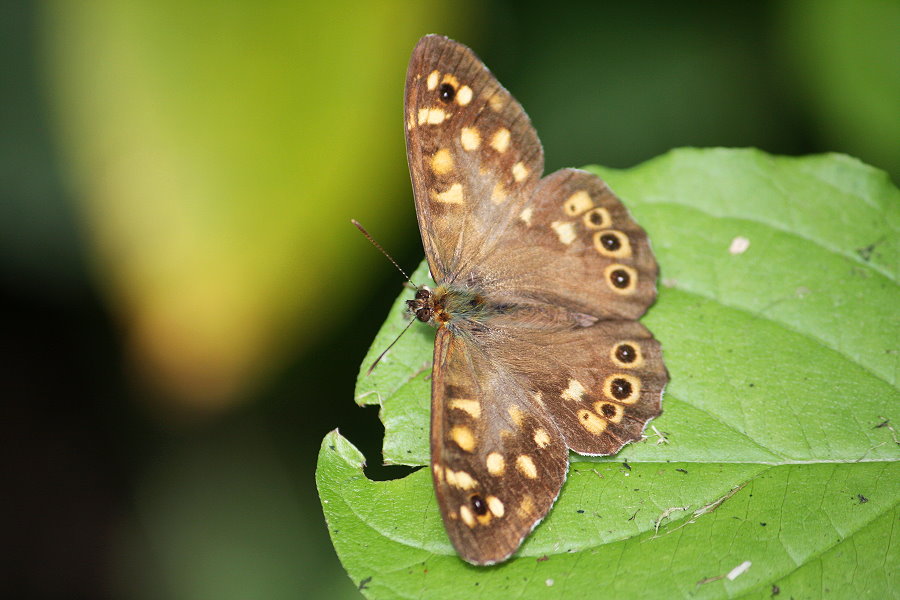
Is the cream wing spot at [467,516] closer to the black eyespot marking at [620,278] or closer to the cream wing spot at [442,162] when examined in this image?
the black eyespot marking at [620,278]

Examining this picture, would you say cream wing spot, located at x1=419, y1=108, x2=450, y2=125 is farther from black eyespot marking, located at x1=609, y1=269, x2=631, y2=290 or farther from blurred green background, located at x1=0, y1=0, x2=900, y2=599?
blurred green background, located at x1=0, y1=0, x2=900, y2=599

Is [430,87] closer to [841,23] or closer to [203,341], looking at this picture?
[203,341]

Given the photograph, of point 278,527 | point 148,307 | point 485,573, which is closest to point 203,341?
point 148,307

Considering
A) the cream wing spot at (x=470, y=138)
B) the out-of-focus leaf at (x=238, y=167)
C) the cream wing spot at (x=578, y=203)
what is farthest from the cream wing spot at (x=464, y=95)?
the out-of-focus leaf at (x=238, y=167)

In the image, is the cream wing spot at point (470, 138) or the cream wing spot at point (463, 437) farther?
the cream wing spot at point (470, 138)

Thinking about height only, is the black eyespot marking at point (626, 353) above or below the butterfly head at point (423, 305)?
below

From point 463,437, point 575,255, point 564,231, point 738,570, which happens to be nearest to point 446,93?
point 564,231
